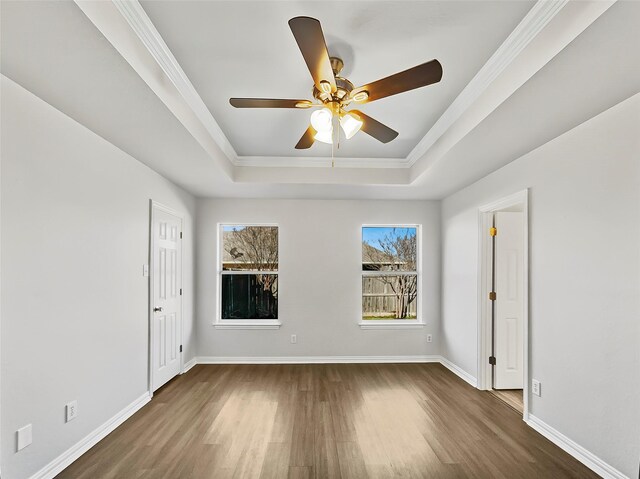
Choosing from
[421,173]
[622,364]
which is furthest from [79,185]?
[622,364]

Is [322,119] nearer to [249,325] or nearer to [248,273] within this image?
[248,273]

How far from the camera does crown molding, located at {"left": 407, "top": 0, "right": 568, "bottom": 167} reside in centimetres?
179

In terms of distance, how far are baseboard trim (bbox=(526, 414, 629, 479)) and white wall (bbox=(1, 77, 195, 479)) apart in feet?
11.5

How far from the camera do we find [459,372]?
4.64m

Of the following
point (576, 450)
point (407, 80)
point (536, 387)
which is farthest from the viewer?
point (536, 387)

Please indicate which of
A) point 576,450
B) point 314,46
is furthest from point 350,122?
point 576,450

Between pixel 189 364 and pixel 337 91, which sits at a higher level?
pixel 337 91

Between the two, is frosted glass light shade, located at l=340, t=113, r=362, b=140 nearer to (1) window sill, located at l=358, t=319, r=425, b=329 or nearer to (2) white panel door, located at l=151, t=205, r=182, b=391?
(2) white panel door, located at l=151, t=205, r=182, b=391

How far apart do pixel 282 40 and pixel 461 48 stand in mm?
1058

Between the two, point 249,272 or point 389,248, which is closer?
point 249,272

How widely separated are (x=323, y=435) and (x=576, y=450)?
5.92ft

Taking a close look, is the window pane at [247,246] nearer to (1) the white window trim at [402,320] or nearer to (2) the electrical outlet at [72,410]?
(1) the white window trim at [402,320]

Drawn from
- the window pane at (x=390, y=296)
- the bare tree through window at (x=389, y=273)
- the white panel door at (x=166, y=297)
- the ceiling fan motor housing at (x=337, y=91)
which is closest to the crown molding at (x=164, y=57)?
the ceiling fan motor housing at (x=337, y=91)

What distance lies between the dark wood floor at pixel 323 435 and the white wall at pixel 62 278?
0.44 metres
